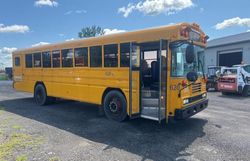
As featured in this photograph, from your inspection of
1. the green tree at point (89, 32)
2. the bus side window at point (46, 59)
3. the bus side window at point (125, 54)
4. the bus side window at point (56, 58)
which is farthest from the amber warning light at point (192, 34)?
the green tree at point (89, 32)

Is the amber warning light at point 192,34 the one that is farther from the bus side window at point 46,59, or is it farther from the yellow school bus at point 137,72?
the bus side window at point 46,59

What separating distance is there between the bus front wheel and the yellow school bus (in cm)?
70

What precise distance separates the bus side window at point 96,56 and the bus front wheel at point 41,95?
12.1ft

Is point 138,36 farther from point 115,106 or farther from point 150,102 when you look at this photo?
point 115,106

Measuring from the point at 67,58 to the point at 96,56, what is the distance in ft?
5.53

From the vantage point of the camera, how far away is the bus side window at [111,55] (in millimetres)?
6615

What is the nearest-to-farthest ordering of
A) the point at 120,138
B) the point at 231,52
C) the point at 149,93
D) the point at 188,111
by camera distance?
the point at 120,138 → the point at 188,111 → the point at 149,93 → the point at 231,52

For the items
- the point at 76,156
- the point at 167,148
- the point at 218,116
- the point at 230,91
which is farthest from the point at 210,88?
the point at 76,156

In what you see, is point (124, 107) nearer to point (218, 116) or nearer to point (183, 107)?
point (183, 107)

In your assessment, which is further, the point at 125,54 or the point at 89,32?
the point at 89,32

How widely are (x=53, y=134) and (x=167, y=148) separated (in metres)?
3.13

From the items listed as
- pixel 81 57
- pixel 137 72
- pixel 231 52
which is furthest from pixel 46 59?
pixel 231 52

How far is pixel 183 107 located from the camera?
5.55 m

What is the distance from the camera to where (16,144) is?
5078 mm
